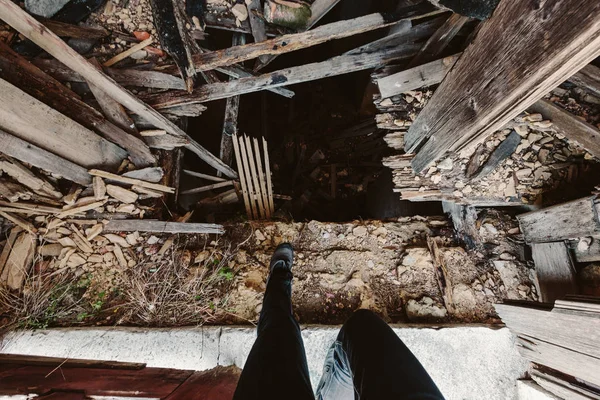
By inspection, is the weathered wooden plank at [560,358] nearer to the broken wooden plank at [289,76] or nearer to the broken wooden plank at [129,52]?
the broken wooden plank at [289,76]

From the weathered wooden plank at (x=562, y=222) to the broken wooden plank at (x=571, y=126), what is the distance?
13.6 inches

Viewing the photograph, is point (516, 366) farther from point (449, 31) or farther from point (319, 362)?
point (449, 31)

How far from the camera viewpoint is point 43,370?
1.85 m

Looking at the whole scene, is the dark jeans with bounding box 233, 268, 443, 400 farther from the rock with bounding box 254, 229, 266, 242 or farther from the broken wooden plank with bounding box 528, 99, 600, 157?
the broken wooden plank with bounding box 528, 99, 600, 157

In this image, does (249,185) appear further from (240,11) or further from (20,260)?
(20,260)

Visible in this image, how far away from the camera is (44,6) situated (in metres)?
2.23

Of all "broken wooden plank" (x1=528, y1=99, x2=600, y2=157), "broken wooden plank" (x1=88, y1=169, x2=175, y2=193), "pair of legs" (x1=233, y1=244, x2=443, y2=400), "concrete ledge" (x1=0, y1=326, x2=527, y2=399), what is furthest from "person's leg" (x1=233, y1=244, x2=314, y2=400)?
"broken wooden plank" (x1=528, y1=99, x2=600, y2=157)

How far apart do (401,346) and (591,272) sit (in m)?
1.46

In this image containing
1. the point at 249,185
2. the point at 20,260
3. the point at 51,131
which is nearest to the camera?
the point at 51,131

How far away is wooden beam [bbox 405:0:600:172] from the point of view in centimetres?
95

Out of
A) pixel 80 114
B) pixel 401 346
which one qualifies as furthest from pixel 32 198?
pixel 401 346

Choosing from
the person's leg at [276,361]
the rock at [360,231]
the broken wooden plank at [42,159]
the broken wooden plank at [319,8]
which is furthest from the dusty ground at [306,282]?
the broken wooden plank at [319,8]

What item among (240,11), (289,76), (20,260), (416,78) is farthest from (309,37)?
(20,260)

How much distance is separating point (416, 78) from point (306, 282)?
6.20 feet
